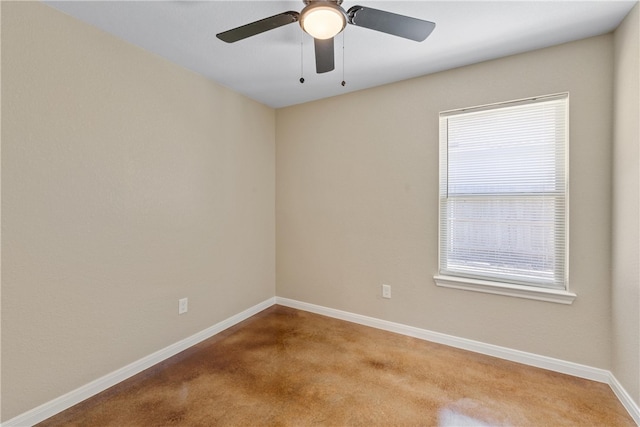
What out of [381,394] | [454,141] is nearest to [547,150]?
[454,141]

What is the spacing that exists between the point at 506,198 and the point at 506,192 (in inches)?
2.0

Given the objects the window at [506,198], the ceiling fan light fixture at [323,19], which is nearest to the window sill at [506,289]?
the window at [506,198]

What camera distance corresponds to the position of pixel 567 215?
80.7 inches

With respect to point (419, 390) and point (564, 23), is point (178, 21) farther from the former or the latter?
point (419, 390)

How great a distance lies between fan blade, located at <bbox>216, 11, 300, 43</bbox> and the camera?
4.50ft

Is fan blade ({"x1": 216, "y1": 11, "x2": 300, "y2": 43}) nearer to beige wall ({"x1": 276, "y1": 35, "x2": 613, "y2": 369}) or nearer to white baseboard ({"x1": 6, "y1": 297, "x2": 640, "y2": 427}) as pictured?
beige wall ({"x1": 276, "y1": 35, "x2": 613, "y2": 369})

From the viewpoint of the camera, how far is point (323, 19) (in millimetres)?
1306

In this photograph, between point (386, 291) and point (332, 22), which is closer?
point (332, 22)

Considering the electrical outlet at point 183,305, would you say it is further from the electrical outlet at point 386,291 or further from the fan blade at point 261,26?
the fan blade at point 261,26

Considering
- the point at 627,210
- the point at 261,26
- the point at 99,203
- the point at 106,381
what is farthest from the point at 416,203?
the point at 106,381

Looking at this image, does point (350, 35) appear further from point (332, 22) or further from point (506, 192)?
point (506, 192)

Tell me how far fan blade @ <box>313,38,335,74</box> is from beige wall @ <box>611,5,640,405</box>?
1.83m

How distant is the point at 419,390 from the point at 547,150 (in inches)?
80.7

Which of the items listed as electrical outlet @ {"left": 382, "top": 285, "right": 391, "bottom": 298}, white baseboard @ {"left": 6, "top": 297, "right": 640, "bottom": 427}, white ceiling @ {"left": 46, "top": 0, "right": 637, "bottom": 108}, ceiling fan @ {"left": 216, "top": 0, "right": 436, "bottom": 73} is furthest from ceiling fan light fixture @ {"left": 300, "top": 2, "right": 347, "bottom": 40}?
white baseboard @ {"left": 6, "top": 297, "right": 640, "bottom": 427}
